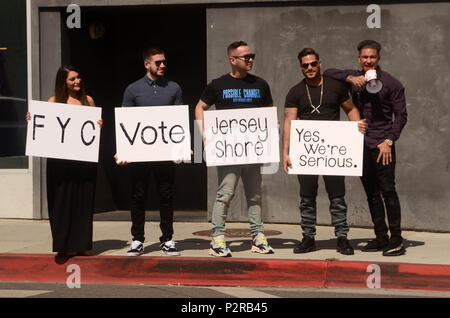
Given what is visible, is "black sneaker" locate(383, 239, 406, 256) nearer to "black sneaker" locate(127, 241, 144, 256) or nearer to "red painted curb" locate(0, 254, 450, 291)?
"red painted curb" locate(0, 254, 450, 291)

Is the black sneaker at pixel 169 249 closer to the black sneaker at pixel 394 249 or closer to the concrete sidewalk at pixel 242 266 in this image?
the concrete sidewalk at pixel 242 266

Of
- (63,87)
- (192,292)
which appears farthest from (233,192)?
(63,87)

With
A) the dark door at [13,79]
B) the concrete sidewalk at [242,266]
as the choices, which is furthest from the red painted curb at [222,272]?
the dark door at [13,79]

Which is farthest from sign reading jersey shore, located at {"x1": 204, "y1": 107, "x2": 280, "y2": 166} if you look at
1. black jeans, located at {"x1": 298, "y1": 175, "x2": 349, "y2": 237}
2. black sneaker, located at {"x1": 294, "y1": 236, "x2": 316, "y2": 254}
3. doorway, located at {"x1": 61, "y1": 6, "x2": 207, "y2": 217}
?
doorway, located at {"x1": 61, "y1": 6, "x2": 207, "y2": 217}

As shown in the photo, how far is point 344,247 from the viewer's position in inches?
349

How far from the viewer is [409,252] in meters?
9.12

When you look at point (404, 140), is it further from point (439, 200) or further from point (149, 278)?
point (149, 278)

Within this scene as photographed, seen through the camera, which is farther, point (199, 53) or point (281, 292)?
point (199, 53)

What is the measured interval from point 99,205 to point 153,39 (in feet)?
8.43

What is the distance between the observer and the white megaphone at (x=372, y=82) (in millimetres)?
8609

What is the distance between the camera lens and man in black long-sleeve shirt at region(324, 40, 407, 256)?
874 centimetres

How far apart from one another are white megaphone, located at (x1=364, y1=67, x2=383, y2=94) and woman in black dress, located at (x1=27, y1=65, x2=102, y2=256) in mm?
2674

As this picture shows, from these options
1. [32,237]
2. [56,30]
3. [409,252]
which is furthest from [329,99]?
[56,30]

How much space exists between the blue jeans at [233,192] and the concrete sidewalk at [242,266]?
13.1 inches
